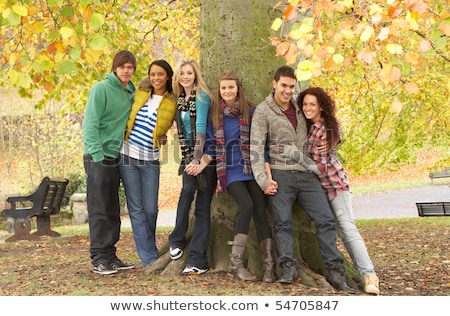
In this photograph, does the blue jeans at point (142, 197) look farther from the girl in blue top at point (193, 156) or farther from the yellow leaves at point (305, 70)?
the yellow leaves at point (305, 70)

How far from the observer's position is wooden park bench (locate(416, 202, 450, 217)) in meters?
12.1

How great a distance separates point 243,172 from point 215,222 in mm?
721

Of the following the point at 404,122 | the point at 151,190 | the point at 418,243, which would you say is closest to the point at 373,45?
the point at 151,190

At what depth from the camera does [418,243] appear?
930cm

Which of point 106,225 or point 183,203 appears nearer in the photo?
point 183,203

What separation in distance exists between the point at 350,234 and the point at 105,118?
2512 millimetres

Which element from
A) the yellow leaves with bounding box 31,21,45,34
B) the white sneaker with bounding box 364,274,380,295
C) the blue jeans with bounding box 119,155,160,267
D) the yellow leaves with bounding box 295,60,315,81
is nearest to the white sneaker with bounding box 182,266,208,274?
the blue jeans with bounding box 119,155,160,267

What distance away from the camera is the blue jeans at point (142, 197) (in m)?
5.80

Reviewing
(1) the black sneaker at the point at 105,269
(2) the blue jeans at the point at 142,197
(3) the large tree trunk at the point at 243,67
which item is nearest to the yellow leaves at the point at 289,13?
(3) the large tree trunk at the point at 243,67

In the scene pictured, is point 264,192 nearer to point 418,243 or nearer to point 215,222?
point 215,222

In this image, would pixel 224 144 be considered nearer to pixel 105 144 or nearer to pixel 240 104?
pixel 240 104

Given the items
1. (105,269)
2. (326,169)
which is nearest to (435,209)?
(326,169)

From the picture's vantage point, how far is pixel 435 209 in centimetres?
1245
